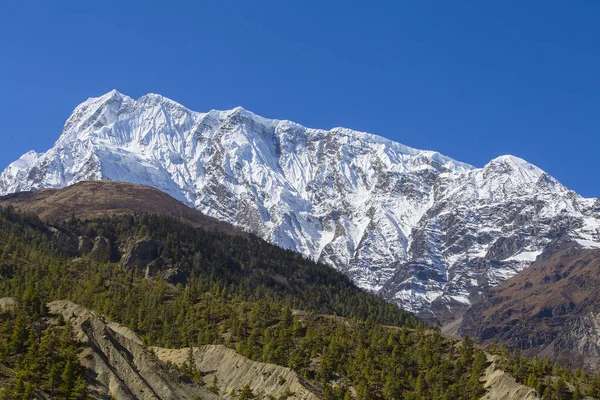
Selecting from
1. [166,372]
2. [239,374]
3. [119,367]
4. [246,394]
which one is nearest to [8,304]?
[119,367]

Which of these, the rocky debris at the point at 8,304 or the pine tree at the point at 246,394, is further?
the pine tree at the point at 246,394

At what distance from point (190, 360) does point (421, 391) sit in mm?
39474

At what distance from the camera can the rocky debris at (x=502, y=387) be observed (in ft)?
473

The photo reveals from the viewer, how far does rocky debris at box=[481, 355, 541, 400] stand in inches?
5679

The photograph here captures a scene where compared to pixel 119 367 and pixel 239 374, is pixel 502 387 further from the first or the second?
pixel 119 367

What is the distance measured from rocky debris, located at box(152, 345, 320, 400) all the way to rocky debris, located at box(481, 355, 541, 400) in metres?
32.2

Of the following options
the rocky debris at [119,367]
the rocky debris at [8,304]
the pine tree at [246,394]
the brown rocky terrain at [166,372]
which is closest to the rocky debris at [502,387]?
the brown rocky terrain at [166,372]

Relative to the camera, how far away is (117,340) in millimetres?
122250

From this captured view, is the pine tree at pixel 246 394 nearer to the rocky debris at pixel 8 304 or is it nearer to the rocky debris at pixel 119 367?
the rocky debris at pixel 119 367

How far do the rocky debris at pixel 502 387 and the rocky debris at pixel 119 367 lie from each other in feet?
169

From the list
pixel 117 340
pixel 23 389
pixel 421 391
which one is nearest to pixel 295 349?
pixel 421 391

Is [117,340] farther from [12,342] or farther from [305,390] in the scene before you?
[305,390]

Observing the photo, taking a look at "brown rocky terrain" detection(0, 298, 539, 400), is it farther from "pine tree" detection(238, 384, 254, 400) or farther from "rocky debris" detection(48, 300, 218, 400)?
"pine tree" detection(238, 384, 254, 400)

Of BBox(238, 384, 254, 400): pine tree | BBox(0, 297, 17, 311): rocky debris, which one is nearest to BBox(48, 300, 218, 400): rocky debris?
BBox(0, 297, 17, 311): rocky debris
